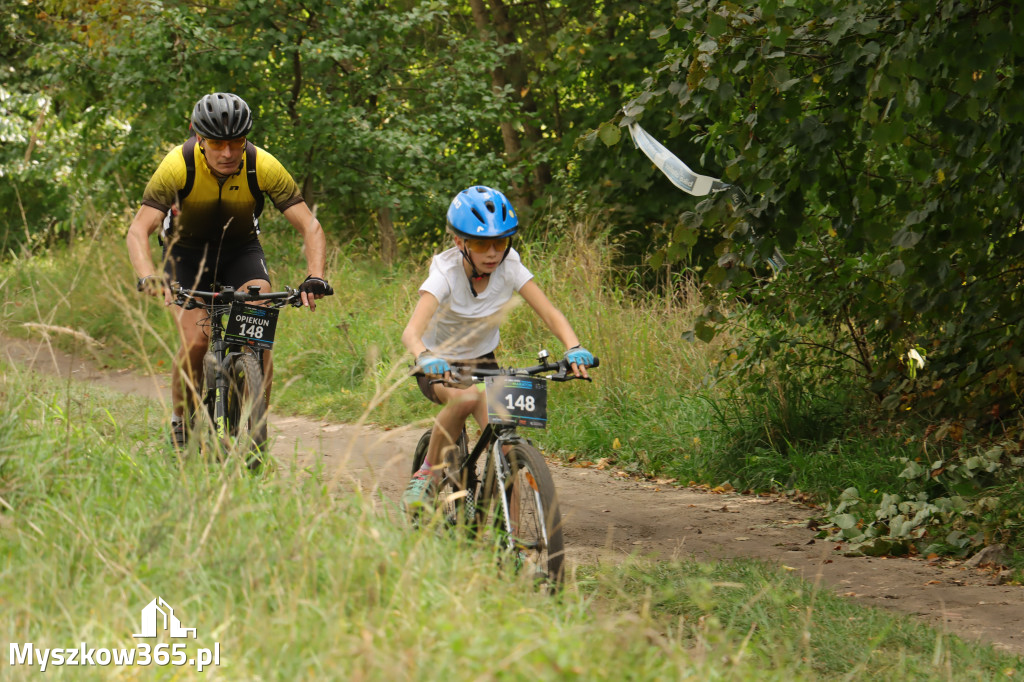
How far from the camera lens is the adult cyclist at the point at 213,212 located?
5473 millimetres

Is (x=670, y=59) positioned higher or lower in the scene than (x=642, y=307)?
higher

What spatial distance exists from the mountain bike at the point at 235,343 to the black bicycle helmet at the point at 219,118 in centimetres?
80

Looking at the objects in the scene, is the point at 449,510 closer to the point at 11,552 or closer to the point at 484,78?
the point at 11,552

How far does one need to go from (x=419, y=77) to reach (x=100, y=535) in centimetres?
1182

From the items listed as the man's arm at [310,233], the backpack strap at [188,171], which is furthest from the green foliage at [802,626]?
the backpack strap at [188,171]

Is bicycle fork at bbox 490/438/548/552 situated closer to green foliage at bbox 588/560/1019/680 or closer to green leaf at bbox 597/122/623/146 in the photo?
green foliage at bbox 588/560/1019/680

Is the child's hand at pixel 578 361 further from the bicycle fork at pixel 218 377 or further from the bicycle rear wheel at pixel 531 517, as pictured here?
the bicycle fork at pixel 218 377

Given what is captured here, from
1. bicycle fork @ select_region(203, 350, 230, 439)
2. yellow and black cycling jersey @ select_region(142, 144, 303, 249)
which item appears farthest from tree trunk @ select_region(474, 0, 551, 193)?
bicycle fork @ select_region(203, 350, 230, 439)

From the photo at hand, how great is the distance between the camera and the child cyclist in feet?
14.8

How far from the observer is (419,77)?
14.6 meters

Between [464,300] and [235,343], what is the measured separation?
1.59 meters

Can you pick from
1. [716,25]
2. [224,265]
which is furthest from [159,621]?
[716,25]

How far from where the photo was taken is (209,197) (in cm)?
580

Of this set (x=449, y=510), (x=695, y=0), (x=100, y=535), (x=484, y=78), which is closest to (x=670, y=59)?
(x=695, y=0)
